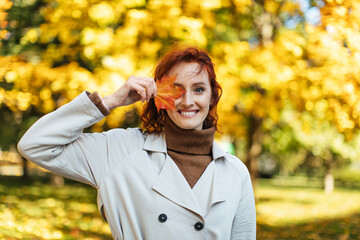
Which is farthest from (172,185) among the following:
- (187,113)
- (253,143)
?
(253,143)

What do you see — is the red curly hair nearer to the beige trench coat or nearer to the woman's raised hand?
the beige trench coat

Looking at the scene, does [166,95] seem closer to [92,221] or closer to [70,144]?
[70,144]

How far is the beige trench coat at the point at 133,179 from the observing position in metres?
1.63

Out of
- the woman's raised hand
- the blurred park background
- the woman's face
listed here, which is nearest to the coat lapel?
the woman's face

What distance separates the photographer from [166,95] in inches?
72.6

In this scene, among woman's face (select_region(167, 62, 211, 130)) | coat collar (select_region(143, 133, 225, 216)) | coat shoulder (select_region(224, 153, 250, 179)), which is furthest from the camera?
coat shoulder (select_region(224, 153, 250, 179))

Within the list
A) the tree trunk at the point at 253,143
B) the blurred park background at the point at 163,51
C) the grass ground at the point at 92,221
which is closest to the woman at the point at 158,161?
the blurred park background at the point at 163,51

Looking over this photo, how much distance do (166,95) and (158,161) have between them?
0.33 metres

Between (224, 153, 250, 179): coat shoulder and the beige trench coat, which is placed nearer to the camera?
the beige trench coat

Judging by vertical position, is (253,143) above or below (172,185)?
above

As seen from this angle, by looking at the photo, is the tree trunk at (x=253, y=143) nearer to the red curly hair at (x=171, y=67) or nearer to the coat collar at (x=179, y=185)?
the red curly hair at (x=171, y=67)

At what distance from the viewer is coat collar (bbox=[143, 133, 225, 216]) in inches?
70.6

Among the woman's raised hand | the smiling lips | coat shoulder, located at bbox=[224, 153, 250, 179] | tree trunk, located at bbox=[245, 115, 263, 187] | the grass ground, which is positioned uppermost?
tree trunk, located at bbox=[245, 115, 263, 187]

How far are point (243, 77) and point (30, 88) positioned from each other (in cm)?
305
